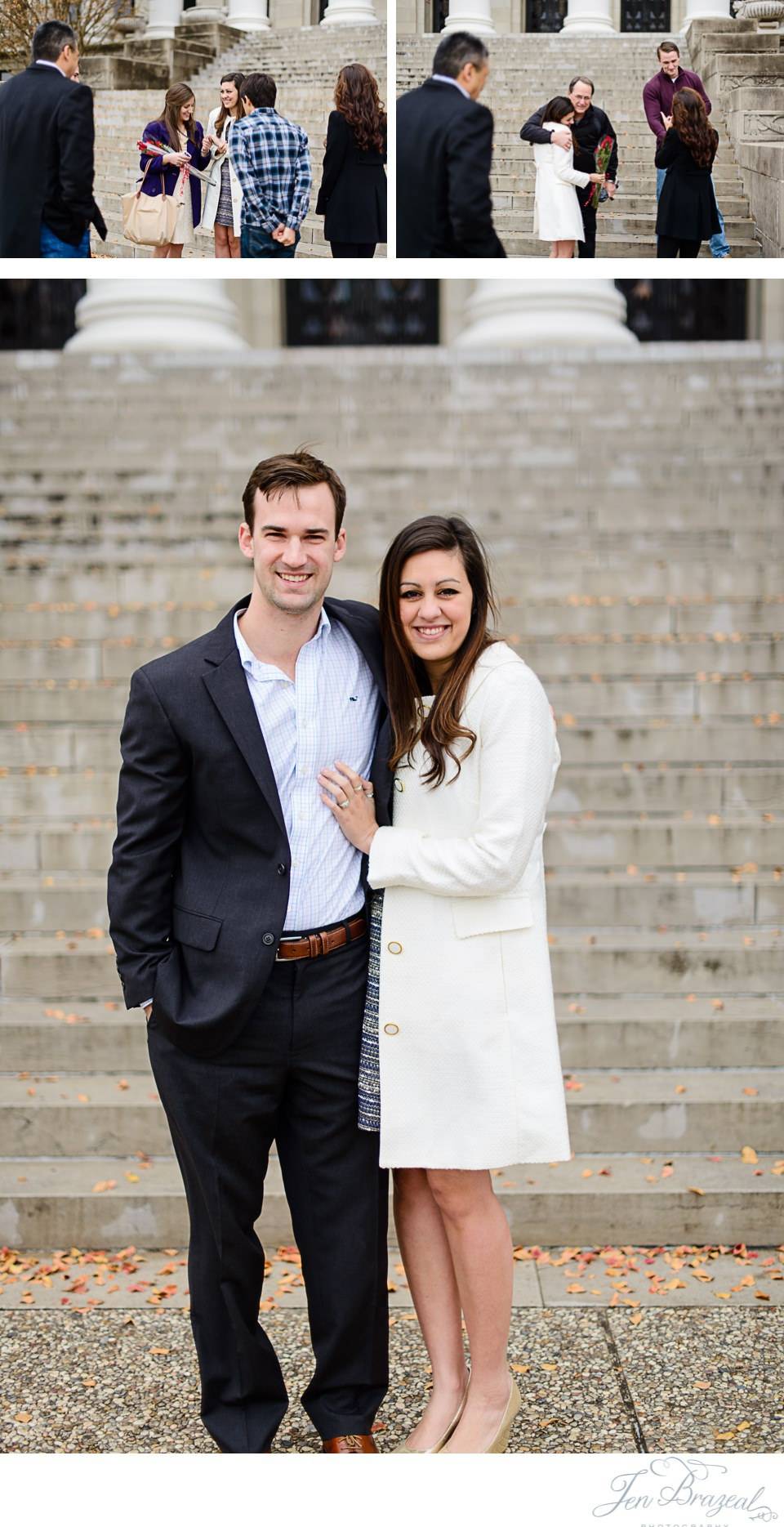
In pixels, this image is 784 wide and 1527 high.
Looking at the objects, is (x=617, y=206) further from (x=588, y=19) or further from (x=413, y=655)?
(x=413, y=655)

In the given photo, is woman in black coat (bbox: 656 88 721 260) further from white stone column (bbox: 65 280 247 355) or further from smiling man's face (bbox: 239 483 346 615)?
white stone column (bbox: 65 280 247 355)

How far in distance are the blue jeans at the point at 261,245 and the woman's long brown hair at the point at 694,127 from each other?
1.36 meters

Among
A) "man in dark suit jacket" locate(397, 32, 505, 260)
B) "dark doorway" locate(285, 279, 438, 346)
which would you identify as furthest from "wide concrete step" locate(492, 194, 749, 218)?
"dark doorway" locate(285, 279, 438, 346)

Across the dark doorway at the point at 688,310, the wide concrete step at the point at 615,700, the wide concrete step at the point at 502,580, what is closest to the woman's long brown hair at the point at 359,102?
the wide concrete step at the point at 615,700

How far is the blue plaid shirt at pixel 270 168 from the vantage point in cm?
496

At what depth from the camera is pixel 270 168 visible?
16.4 ft

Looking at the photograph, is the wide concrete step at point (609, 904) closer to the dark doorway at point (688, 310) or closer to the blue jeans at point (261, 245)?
the blue jeans at point (261, 245)

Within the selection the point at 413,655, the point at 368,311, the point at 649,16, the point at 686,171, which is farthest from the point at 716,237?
the point at 368,311

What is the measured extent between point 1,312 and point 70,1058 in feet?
42.1

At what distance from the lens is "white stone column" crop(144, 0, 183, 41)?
553 cm

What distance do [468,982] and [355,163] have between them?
3088 millimetres

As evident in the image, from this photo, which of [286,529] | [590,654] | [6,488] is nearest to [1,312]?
[6,488]

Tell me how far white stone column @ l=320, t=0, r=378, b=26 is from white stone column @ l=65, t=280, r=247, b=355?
556 centimetres

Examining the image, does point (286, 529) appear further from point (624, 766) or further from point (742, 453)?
point (742, 453)
